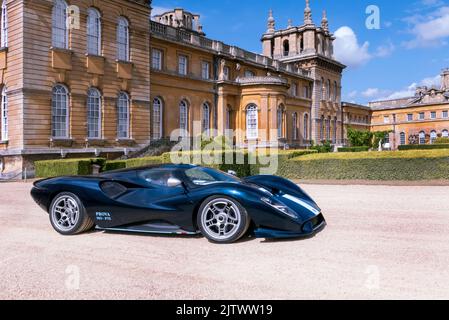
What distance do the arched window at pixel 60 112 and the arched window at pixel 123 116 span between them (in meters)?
3.35

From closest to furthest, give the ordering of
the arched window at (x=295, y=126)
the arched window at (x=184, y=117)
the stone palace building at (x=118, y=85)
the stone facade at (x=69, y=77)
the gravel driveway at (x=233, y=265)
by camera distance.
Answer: the gravel driveway at (x=233, y=265) → the stone facade at (x=69, y=77) → the stone palace building at (x=118, y=85) → the arched window at (x=184, y=117) → the arched window at (x=295, y=126)

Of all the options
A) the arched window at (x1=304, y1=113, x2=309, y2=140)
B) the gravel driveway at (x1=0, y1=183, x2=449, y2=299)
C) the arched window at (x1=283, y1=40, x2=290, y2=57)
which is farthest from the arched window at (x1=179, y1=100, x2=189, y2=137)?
the arched window at (x1=283, y1=40, x2=290, y2=57)

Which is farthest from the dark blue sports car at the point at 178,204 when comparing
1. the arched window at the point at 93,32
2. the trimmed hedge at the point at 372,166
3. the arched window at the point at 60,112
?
the arched window at the point at 93,32

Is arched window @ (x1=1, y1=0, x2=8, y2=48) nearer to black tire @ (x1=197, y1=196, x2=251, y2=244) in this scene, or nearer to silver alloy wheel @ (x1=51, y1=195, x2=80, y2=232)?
silver alloy wheel @ (x1=51, y1=195, x2=80, y2=232)

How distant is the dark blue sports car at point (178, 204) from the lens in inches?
205

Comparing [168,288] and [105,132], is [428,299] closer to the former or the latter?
[168,288]

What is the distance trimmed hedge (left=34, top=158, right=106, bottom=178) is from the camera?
1683cm

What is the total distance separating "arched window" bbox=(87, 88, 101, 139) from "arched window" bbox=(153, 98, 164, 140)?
552 cm

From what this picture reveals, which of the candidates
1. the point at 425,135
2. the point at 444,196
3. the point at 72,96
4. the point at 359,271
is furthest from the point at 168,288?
the point at 425,135

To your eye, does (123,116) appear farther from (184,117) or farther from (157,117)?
(184,117)

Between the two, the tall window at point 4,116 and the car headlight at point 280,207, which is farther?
the tall window at point 4,116

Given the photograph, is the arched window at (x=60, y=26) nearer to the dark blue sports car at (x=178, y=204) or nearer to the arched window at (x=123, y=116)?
the arched window at (x=123, y=116)

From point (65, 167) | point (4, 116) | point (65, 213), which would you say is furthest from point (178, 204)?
point (4, 116)

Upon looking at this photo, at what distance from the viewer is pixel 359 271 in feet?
13.1
